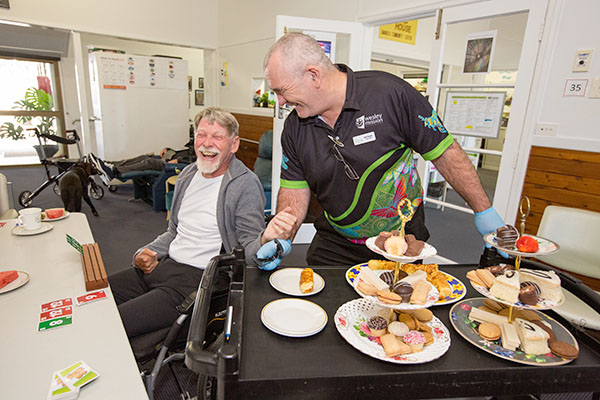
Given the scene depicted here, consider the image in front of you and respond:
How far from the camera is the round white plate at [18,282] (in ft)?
3.83

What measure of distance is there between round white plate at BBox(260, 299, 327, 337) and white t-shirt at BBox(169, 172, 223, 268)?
3.14 feet

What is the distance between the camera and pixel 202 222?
5.73 feet

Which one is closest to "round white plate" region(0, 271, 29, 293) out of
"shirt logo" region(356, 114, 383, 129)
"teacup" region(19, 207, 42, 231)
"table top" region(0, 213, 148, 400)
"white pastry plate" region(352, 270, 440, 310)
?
"table top" region(0, 213, 148, 400)

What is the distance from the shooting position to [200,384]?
2.93 feet

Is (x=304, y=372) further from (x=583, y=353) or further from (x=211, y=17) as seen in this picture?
(x=211, y=17)

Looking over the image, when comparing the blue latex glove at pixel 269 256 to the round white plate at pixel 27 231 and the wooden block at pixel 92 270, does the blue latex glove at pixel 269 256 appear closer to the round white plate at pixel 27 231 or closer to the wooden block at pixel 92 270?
the wooden block at pixel 92 270

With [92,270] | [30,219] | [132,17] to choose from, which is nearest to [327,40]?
[30,219]

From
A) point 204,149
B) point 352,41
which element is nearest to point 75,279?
point 204,149

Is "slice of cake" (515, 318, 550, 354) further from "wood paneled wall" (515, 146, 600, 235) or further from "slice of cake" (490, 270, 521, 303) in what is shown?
"wood paneled wall" (515, 146, 600, 235)

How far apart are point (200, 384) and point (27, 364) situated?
0.41 m

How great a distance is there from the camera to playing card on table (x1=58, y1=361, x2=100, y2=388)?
79 cm

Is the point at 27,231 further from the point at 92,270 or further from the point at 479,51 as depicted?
the point at 479,51

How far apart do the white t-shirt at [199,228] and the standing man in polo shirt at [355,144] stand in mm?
499

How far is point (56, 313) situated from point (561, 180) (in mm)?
2912
